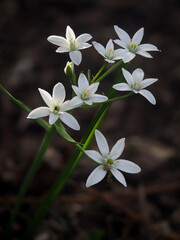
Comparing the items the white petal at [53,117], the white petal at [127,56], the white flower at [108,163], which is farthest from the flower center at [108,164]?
the white petal at [127,56]

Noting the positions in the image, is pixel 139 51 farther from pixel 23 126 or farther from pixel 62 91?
pixel 23 126

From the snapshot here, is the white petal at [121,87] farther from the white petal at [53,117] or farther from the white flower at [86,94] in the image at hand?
the white petal at [53,117]

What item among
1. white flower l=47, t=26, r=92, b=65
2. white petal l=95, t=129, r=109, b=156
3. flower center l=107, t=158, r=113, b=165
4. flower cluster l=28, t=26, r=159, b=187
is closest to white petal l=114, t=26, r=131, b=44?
flower cluster l=28, t=26, r=159, b=187

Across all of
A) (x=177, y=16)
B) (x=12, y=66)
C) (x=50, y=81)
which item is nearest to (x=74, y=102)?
(x=50, y=81)

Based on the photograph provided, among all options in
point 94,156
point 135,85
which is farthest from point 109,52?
point 94,156

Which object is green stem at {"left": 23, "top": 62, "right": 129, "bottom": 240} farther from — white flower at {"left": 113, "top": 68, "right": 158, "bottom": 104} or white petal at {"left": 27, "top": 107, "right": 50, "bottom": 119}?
white petal at {"left": 27, "top": 107, "right": 50, "bottom": 119}

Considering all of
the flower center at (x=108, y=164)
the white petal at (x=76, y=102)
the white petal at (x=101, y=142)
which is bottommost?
the flower center at (x=108, y=164)
